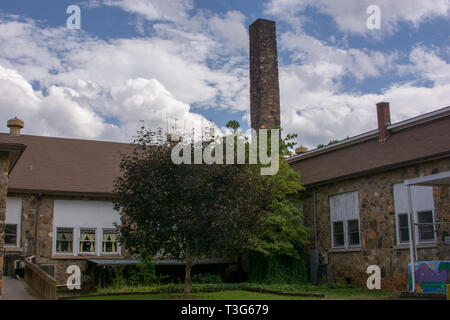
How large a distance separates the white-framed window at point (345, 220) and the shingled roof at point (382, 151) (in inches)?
34.6

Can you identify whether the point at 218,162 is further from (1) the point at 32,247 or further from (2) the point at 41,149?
(2) the point at 41,149

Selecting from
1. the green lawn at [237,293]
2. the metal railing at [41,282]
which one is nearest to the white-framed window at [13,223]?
the metal railing at [41,282]

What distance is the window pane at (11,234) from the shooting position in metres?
23.3

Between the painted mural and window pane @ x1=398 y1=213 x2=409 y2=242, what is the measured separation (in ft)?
13.2

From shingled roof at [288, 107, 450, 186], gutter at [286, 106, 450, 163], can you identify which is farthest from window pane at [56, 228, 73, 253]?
gutter at [286, 106, 450, 163]

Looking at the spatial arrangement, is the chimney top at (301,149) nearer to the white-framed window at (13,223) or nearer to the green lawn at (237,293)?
the green lawn at (237,293)

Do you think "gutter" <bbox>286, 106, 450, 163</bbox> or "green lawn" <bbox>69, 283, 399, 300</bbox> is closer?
"green lawn" <bbox>69, 283, 399, 300</bbox>

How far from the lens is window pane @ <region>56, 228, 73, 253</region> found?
24.3m

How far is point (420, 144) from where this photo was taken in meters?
19.0

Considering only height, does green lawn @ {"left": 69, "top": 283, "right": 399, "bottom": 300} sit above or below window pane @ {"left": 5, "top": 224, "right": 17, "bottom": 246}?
below

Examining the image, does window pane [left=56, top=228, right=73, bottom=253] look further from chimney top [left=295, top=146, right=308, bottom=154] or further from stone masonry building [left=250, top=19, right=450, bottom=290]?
chimney top [left=295, top=146, right=308, bottom=154]

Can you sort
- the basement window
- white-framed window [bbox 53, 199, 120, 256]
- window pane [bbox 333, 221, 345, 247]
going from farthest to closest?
white-framed window [bbox 53, 199, 120, 256] < window pane [bbox 333, 221, 345, 247] < the basement window
